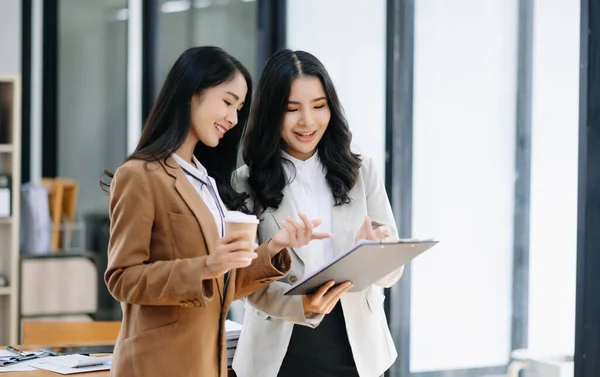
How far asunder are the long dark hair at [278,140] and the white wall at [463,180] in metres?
0.66

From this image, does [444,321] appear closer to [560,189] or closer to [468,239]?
[468,239]

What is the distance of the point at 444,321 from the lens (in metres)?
3.08

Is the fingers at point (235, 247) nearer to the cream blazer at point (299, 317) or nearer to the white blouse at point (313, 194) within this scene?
the cream blazer at point (299, 317)

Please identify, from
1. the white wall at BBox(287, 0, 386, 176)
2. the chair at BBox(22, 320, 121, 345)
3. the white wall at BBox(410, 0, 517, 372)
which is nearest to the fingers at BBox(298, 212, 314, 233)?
the white wall at BBox(410, 0, 517, 372)

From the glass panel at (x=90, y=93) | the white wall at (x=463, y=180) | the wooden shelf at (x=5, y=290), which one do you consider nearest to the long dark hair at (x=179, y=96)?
the white wall at (x=463, y=180)

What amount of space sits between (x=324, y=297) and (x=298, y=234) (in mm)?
216

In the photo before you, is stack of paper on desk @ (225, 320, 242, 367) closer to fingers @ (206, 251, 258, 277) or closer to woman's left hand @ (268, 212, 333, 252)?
woman's left hand @ (268, 212, 333, 252)

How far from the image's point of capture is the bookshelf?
16.4ft

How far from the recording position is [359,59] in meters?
3.65

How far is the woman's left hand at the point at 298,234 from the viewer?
1974mm

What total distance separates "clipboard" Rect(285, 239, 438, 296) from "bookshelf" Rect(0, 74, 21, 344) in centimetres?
335

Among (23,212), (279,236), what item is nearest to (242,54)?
(23,212)

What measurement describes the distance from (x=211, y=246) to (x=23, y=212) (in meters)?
3.82

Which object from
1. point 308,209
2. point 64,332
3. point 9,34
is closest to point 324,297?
point 308,209
